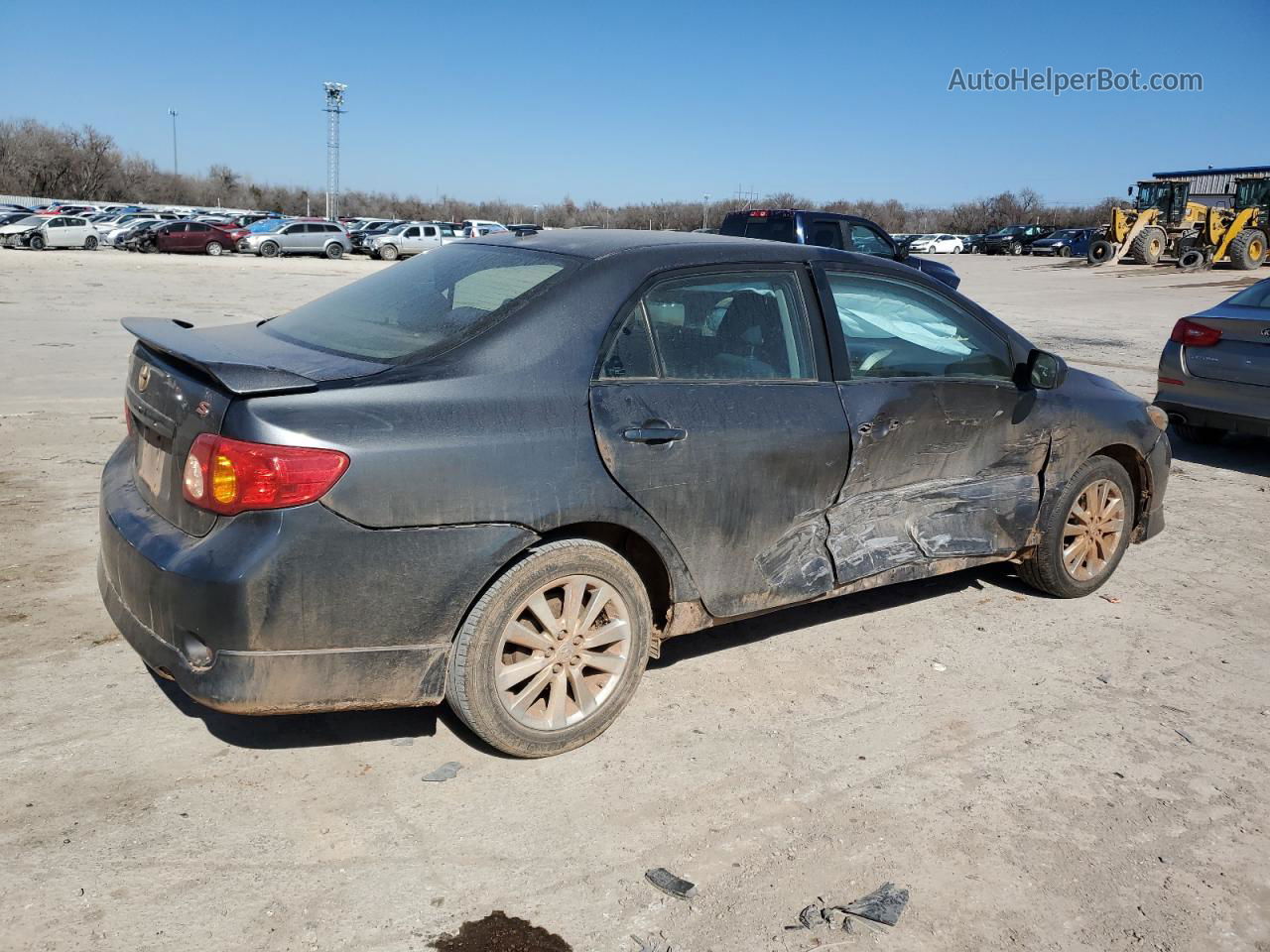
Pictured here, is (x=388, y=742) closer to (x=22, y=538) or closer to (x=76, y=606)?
(x=76, y=606)

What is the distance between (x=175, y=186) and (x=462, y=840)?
357 feet

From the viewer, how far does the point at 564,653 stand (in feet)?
11.6

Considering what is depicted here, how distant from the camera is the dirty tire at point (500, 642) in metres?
3.31

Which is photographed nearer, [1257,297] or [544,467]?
[544,467]

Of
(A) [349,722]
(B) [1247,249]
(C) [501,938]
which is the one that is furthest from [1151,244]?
(C) [501,938]

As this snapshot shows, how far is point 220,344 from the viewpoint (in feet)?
11.9

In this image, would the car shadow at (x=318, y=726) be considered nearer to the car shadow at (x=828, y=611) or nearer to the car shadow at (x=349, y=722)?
the car shadow at (x=349, y=722)

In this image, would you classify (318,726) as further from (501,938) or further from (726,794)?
(726,794)

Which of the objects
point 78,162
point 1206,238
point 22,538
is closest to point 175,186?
point 78,162

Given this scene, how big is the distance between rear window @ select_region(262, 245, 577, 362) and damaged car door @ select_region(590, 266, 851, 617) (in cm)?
40

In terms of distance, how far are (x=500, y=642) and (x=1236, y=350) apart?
268 inches

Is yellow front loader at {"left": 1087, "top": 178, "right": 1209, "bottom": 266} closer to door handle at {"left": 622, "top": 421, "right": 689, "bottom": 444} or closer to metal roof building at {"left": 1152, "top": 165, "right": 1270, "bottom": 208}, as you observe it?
metal roof building at {"left": 1152, "top": 165, "right": 1270, "bottom": 208}

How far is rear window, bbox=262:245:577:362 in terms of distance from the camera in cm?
355

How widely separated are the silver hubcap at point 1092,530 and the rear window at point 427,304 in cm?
292
